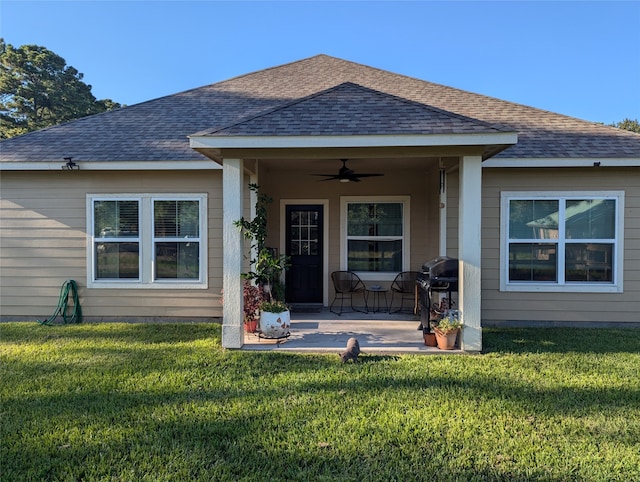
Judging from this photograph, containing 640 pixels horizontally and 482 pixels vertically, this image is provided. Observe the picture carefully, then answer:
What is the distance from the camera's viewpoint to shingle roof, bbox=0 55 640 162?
4.65 meters

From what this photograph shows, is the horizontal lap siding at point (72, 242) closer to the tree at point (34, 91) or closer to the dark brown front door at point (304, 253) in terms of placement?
the dark brown front door at point (304, 253)

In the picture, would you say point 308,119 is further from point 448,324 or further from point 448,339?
point 448,339

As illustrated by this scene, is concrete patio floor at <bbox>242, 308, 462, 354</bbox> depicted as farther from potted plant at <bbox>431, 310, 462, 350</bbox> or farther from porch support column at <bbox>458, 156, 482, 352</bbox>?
porch support column at <bbox>458, 156, 482, 352</bbox>

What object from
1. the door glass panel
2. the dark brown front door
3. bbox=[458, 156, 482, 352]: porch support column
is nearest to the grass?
bbox=[458, 156, 482, 352]: porch support column

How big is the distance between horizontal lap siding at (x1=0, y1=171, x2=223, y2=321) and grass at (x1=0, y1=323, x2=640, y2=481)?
151 centimetres

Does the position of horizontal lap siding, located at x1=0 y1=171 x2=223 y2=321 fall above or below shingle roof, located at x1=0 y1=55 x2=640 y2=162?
below

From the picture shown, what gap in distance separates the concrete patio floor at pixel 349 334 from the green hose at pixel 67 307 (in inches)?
121

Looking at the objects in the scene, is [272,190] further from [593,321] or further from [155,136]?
[593,321]

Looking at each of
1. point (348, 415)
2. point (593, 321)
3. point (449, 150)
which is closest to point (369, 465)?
point (348, 415)

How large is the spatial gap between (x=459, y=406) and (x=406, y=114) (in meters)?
3.25

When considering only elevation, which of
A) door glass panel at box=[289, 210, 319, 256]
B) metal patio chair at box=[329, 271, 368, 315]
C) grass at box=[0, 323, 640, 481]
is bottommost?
grass at box=[0, 323, 640, 481]

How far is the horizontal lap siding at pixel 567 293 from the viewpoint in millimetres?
6016

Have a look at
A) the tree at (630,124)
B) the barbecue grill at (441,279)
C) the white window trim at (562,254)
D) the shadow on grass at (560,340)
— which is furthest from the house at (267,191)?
the tree at (630,124)

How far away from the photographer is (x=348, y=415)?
3.10 m
